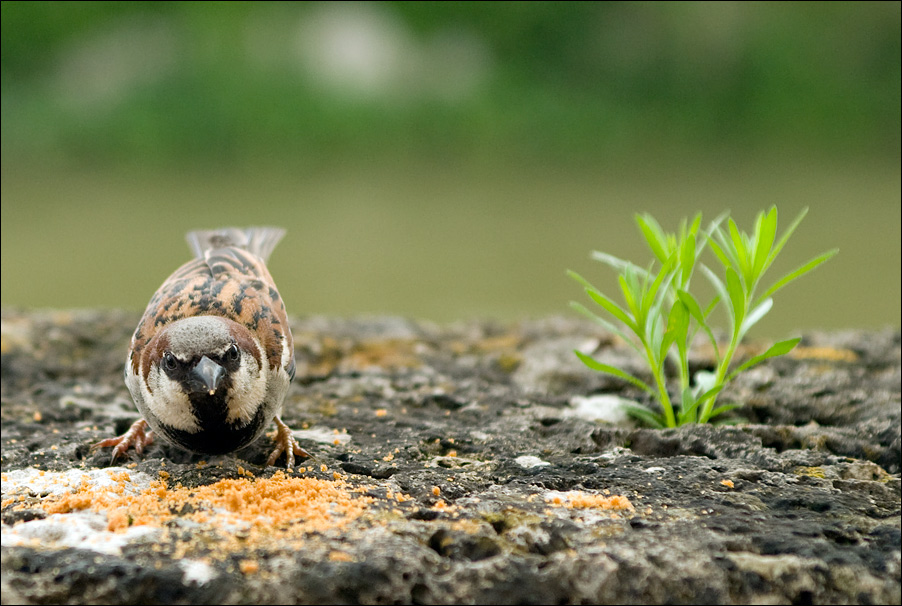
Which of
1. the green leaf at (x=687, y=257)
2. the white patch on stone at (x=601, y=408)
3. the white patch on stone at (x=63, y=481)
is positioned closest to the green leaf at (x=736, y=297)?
the green leaf at (x=687, y=257)

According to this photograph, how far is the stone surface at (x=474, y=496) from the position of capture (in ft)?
4.18

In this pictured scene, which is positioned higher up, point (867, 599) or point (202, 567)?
point (867, 599)

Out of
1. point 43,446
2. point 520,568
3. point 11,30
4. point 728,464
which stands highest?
point 11,30

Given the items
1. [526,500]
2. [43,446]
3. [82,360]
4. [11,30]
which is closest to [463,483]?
[526,500]

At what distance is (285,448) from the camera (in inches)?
73.4

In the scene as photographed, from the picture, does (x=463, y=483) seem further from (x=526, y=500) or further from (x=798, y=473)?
(x=798, y=473)

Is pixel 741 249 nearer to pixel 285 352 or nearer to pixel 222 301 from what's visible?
pixel 285 352

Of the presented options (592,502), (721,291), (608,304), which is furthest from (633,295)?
(592,502)

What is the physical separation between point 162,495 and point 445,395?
3.02 feet

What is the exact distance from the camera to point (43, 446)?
1.93 metres

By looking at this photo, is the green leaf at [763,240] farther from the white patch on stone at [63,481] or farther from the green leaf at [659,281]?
the white patch on stone at [63,481]

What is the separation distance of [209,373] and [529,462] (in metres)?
0.71

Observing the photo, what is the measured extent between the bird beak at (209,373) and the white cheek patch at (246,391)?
6cm

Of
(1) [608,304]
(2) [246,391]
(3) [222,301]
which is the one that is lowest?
(2) [246,391]
